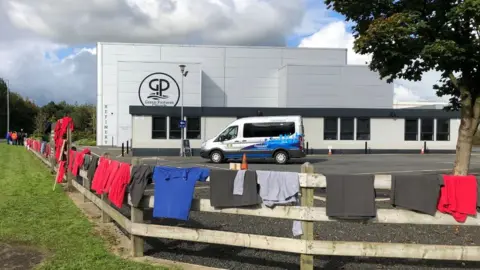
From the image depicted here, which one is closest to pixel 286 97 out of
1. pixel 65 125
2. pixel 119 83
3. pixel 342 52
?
pixel 342 52

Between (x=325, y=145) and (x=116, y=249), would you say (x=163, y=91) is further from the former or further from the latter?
(x=116, y=249)

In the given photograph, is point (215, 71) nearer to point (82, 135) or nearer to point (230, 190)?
point (82, 135)

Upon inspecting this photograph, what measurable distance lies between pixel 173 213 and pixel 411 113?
30.4 metres

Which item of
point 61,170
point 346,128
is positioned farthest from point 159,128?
point 61,170

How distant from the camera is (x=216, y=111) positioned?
31.2m

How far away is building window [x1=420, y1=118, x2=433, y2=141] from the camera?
108 feet

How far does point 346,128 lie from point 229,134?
11.8 meters

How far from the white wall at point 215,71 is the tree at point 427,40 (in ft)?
117

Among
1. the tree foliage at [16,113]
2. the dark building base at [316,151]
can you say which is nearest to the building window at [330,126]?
the dark building base at [316,151]

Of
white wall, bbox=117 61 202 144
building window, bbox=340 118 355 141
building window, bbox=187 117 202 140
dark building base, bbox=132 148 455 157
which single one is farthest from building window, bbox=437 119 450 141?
white wall, bbox=117 61 202 144

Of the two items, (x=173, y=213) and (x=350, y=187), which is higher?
(x=350, y=187)

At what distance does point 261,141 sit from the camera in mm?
23469

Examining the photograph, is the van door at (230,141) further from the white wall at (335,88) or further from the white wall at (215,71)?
the white wall at (215,71)

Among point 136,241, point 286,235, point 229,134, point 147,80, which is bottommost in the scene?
point 286,235
